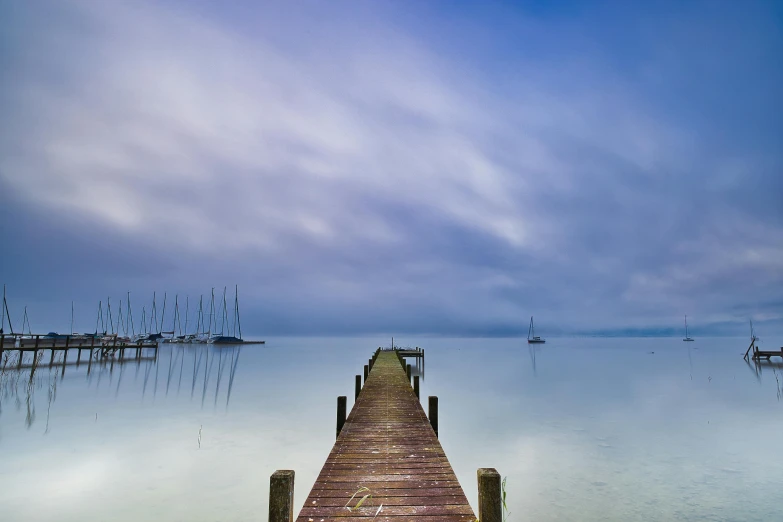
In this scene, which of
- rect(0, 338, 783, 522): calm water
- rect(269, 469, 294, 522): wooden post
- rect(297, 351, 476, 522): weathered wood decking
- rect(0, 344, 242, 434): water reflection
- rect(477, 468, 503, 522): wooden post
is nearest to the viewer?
rect(269, 469, 294, 522): wooden post

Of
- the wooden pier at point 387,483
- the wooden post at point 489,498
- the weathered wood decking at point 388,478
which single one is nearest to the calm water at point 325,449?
the weathered wood decking at point 388,478

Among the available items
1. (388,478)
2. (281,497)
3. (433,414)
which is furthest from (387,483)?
(433,414)

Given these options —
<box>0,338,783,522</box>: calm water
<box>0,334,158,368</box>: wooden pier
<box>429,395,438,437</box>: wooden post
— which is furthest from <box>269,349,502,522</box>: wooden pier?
<box>0,334,158,368</box>: wooden pier

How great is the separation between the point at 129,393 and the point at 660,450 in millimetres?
31254

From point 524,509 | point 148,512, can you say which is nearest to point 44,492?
point 148,512

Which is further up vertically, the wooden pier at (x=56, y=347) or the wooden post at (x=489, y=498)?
the wooden post at (x=489, y=498)

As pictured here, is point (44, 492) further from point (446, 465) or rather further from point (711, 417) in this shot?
point (711, 417)

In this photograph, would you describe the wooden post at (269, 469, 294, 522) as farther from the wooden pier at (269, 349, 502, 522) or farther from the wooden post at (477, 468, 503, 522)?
the wooden post at (477, 468, 503, 522)

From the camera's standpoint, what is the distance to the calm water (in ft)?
35.4

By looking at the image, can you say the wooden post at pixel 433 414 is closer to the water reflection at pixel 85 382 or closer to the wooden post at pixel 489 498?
the wooden post at pixel 489 498

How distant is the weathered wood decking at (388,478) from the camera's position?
5.97 metres

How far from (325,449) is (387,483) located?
9961 mm

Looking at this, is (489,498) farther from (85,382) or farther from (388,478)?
(85,382)

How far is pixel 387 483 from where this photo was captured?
23.1ft
